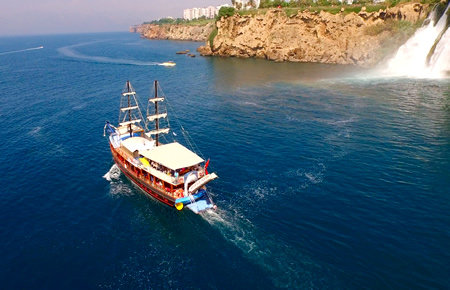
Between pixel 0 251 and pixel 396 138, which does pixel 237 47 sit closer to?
pixel 396 138

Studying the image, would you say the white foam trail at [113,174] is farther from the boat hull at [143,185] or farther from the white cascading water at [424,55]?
the white cascading water at [424,55]

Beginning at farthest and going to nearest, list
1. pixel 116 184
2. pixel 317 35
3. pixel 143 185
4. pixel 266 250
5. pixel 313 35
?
pixel 313 35 < pixel 317 35 < pixel 116 184 < pixel 143 185 < pixel 266 250

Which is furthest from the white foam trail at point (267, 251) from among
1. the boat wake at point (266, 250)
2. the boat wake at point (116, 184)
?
the boat wake at point (116, 184)

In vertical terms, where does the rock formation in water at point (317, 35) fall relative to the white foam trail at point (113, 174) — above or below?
above

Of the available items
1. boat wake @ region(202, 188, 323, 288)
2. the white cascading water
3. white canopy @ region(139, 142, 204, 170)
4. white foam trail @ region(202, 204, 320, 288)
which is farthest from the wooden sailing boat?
the white cascading water

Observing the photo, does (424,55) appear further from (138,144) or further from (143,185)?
(143,185)

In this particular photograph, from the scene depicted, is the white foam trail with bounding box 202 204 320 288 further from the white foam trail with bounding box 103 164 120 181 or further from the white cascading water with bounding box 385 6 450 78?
the white cascading water with bounding box 385 6 450 78

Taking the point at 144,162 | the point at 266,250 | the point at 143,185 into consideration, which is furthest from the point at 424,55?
the point at 143,185
